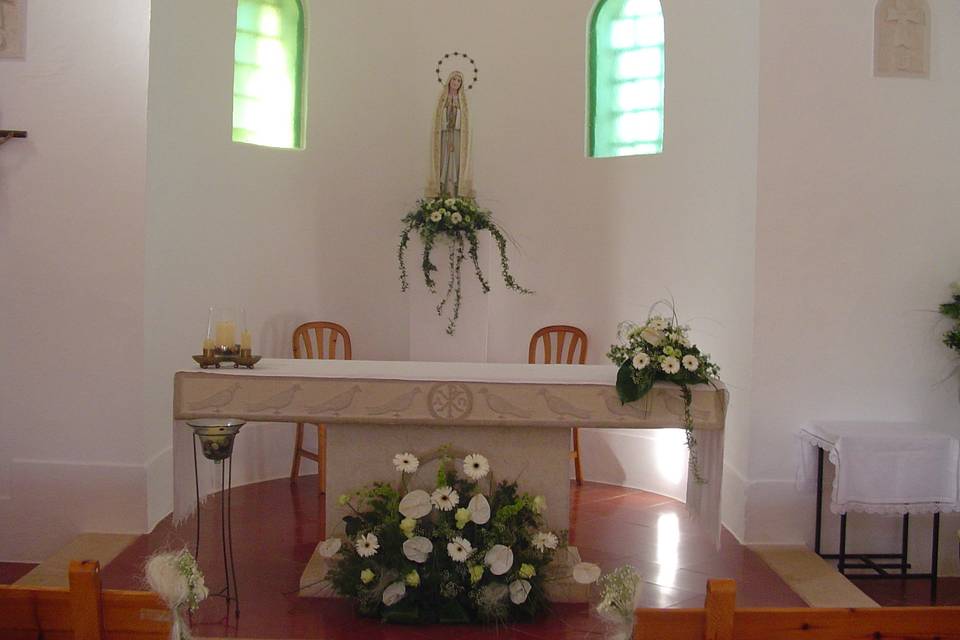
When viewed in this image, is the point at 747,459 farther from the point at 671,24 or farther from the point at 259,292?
the point at 259,292

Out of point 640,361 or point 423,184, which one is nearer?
point 640,361

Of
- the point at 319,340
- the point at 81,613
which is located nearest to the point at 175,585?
the point at 81,613

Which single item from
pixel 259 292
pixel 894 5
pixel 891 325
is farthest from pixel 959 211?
pixel 259 292

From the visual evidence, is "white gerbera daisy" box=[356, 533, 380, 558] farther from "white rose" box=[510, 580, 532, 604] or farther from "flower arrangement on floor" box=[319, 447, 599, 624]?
"white rose" box=[510, 580, 532, 604]

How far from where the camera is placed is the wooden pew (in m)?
1.83

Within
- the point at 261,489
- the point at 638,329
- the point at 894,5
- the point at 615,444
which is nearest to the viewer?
the point at 638,329

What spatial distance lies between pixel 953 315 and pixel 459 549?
3.26 metres

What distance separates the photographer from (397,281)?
7.14 meters

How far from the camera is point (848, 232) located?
5.16 meters

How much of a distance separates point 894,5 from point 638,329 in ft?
8.91

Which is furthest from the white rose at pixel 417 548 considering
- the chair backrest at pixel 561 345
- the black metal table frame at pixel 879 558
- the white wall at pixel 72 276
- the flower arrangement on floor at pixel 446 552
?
the chair backrest at pixel 561 345

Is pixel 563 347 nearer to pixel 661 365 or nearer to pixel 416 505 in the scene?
pixel 661 365

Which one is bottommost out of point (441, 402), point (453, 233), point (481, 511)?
point (481, 511)

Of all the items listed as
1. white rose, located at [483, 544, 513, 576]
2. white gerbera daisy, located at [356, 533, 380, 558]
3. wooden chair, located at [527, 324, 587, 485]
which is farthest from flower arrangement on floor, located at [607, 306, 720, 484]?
wooden chair, located at [527, 324, 587, 485]
